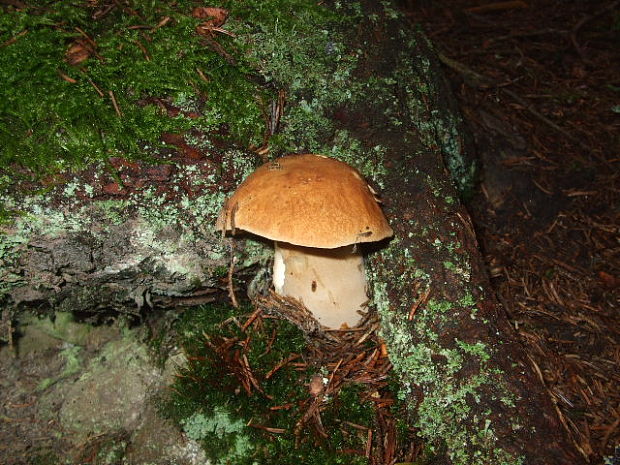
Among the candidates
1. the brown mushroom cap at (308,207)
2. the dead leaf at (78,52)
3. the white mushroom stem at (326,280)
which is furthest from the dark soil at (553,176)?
the dead leaf at (78,52)

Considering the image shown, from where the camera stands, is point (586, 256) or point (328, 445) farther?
point (586, 256)

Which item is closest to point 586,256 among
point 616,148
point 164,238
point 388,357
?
point 616,148

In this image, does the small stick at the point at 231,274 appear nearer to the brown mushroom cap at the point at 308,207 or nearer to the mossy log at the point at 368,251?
the mossy log at the point at 368,251

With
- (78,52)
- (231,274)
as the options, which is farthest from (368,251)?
(78,52)

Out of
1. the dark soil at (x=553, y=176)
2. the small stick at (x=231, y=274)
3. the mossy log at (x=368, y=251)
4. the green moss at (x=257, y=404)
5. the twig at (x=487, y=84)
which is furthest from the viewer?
the twig at (x=487, y=84)

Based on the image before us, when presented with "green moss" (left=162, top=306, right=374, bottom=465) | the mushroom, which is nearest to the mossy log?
the mushroom

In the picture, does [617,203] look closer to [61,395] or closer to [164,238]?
[164,238]

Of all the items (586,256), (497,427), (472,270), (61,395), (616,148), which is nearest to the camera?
(497,427)
